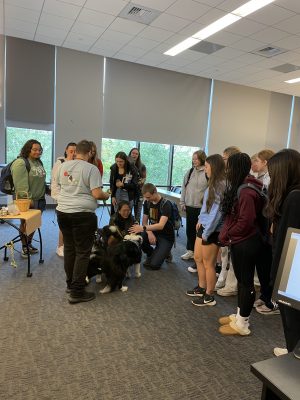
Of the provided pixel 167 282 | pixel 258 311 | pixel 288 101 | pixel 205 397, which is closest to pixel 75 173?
pixel 167 282

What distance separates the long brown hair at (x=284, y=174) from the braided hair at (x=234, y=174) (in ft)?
2.16

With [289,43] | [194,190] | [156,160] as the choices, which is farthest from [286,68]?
[194,190]

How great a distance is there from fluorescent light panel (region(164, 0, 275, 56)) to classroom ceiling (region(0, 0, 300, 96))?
10 centimetres

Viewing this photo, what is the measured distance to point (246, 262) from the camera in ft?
6.85

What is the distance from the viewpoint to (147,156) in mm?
7793

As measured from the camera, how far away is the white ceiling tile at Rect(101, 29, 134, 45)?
515 centimetres

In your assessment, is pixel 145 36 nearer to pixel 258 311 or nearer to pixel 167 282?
pixel 167 282

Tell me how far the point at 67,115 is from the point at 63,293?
15.9 ft

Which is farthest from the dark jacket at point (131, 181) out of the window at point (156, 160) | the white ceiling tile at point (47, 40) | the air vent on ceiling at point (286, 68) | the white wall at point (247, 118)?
the white wall at point (247, 118)

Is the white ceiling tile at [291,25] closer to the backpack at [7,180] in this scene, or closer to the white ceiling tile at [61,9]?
the white ceiling tile at [61,9]

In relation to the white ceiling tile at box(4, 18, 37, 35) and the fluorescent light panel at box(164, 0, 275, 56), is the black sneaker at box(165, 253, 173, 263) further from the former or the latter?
the white ceiling tile at box(4, 18, 37, 35)

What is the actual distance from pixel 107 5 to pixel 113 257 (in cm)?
350

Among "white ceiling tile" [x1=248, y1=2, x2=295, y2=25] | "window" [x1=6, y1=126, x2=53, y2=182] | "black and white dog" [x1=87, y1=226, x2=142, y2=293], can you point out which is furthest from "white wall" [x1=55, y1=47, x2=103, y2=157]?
"black and white dog" [x1=87, y1=226, x2=142, y2=293]

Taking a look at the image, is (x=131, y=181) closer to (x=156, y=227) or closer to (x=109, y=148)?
(x=156, y=227)
